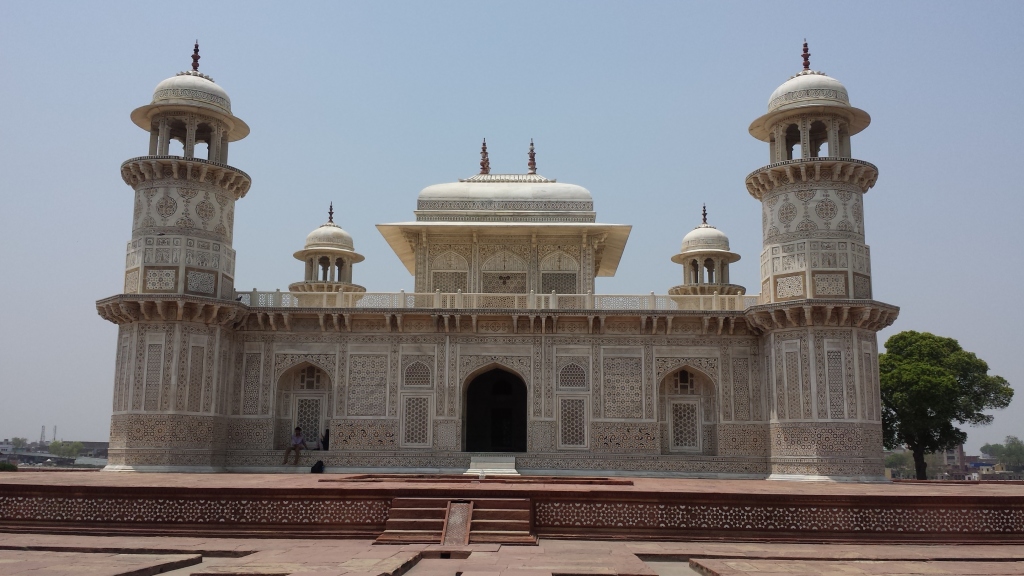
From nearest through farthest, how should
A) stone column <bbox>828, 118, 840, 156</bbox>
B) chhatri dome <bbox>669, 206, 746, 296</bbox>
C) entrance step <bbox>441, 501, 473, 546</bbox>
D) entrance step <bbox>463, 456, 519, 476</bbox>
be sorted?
entrance step <bbox>441, 501, 473, 546</bbox>, entrance step <bbox>463, 456, 519, 476</bbox>, stone column <bbox>828, 118, 840, 156</bbox>, chhatri dome <bbox>669, 206, 746, 296</bbox>

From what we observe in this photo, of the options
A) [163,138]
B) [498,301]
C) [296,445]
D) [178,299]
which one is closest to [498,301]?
[498,301]

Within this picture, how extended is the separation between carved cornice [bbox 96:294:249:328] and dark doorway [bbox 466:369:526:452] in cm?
674

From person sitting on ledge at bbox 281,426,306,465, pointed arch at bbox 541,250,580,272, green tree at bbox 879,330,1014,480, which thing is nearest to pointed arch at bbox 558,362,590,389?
pointed arch at bbox 541,250,580,272

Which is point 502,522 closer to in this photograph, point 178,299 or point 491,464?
point 491,464

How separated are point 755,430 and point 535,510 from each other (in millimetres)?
11186

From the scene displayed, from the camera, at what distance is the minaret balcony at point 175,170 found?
67.6 ft

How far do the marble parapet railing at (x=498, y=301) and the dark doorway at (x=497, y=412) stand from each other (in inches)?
107

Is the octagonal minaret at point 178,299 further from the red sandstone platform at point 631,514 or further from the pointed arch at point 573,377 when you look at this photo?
the red sandstone platform at point 631,514

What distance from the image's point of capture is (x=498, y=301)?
21859 millimetres

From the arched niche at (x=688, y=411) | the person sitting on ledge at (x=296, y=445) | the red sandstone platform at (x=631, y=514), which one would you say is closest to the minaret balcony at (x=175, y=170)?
the person sitting on ledge at (x=296, y=445)

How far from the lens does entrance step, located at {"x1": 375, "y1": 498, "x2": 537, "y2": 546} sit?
10.1 metres

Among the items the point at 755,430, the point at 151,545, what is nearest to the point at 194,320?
the point at 151,545

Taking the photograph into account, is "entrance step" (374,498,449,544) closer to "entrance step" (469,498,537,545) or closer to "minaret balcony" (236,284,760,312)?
"entrance step" (469,498,537,545)

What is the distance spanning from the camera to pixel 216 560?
9109 millimetres
